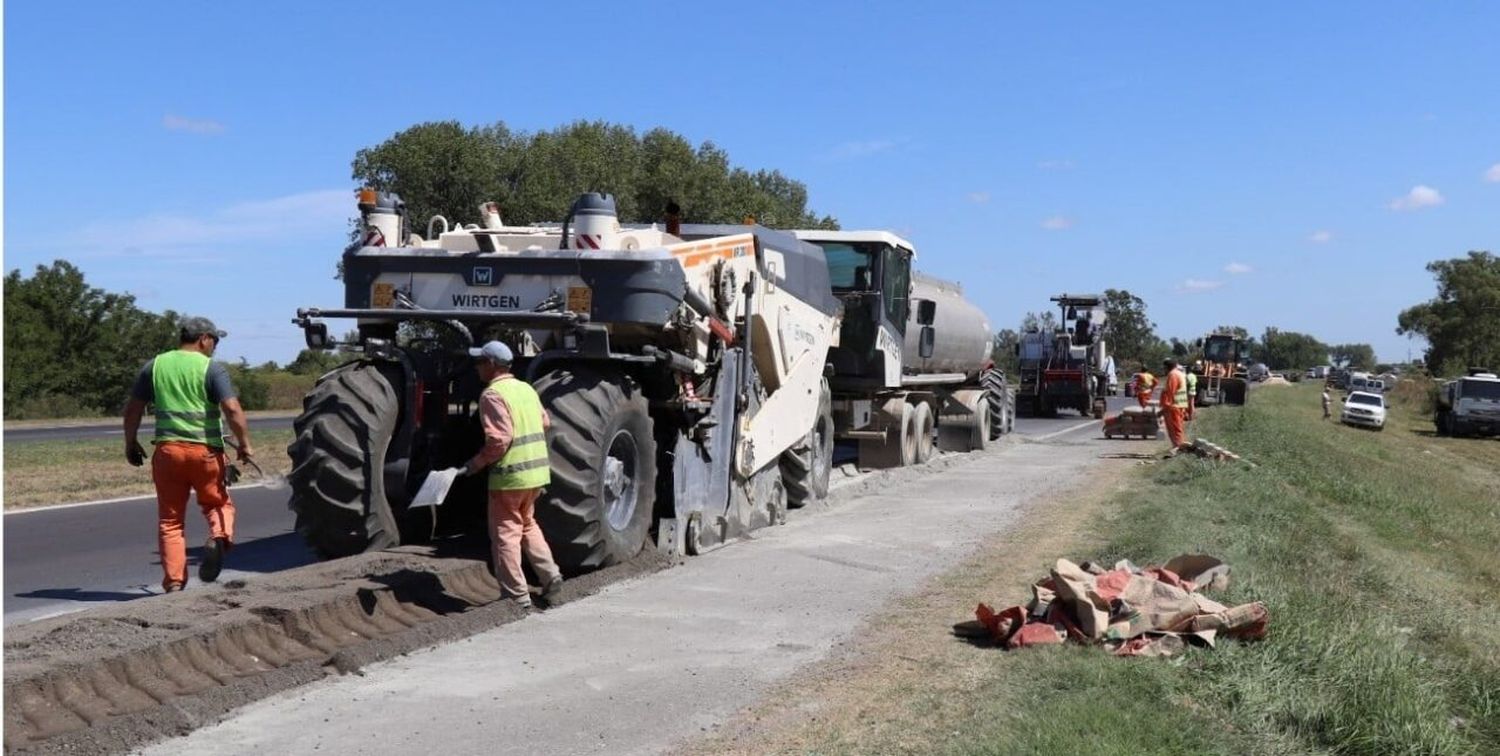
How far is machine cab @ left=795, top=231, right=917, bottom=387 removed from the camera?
56.7ft

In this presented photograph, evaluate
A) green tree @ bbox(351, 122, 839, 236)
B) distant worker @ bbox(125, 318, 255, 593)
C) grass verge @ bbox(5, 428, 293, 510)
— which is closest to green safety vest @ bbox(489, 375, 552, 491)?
distant worker @ bbox(125, 318, 255, 593)

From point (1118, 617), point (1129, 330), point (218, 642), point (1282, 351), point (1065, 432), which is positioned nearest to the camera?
point (218, 642)

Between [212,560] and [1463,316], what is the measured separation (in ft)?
359

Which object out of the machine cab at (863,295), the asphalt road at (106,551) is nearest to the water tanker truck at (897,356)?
the machine cab at (863,295)

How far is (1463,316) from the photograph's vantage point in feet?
335

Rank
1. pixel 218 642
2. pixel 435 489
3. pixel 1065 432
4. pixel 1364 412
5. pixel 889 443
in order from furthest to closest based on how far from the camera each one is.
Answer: pixel 1364 412
pixel 1065 432
pixel 889 443
pixel 435 489
pixel 218 642

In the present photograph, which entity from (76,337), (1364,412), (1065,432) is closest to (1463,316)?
(1364,412)

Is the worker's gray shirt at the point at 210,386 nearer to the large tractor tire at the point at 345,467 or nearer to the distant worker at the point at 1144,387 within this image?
the large tractor tire at the point at 345,467

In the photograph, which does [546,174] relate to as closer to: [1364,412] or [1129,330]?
[1364,412]

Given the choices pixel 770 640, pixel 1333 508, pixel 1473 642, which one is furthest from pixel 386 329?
pixel 1333 508

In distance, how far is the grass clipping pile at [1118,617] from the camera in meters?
7.42

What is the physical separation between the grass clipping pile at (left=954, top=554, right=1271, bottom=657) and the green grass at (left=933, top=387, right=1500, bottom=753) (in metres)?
0.17

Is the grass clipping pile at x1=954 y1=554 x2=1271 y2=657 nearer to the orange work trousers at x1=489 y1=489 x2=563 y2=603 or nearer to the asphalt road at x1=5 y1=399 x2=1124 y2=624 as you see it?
the orange work trousers at x1=489 y1=489 x2=563 y2=603

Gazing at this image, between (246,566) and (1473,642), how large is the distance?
29.1 ft
